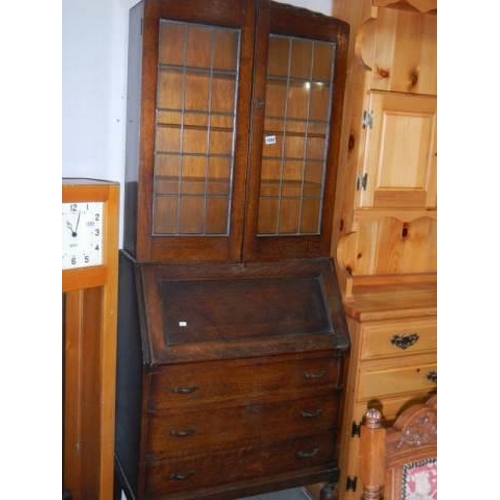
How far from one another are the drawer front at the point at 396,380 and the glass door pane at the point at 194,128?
77cm

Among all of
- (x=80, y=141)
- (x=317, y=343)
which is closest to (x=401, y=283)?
(x=317, y=343)

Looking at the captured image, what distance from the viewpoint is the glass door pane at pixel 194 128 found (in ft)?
5.68

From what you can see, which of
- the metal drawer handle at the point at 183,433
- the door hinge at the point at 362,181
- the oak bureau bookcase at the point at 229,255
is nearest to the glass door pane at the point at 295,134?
the oak bureau bookcase at the point at 229,255

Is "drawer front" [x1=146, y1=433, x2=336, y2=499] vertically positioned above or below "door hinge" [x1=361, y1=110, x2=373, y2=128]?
below

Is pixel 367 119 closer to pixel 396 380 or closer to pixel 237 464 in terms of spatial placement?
pixel 396 380

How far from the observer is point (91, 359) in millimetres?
1801

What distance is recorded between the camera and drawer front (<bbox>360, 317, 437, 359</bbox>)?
2.00 meters

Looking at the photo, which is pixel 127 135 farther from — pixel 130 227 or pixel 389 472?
pixel 389 472

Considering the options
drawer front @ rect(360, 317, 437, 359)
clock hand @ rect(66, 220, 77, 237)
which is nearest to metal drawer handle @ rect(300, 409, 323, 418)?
drawer front @ rect(360, 317, 437, 359)

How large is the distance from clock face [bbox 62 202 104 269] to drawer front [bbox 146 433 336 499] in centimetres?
69

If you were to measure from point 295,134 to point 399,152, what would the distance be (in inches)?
18.6

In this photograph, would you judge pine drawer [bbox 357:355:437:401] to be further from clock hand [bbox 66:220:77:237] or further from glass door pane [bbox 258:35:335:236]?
clock hand [bbox 66:220:77:237]

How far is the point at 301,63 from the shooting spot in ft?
6.24
